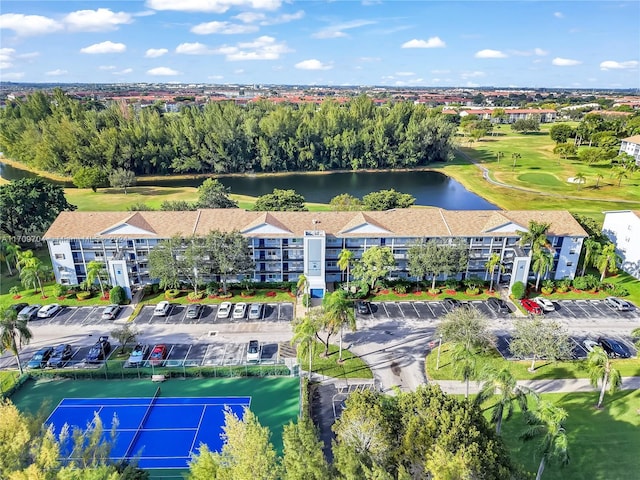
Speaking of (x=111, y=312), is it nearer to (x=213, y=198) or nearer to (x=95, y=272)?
(x=95, y=272)

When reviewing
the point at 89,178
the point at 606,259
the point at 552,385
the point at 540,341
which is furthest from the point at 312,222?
the point at 89,178

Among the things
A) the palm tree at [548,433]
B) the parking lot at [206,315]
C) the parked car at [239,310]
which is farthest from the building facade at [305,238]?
the palm tree at [548,433]

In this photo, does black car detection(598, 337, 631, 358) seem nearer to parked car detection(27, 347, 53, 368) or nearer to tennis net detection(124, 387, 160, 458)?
tennis net detection(124, 387, 160, 458)

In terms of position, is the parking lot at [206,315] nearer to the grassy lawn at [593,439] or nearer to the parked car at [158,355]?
the parked car at [158,355]

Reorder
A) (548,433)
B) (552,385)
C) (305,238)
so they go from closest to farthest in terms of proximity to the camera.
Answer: (548,433), (552,385), (305,238)

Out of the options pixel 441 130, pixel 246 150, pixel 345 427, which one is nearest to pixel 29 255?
pixel 345 427
